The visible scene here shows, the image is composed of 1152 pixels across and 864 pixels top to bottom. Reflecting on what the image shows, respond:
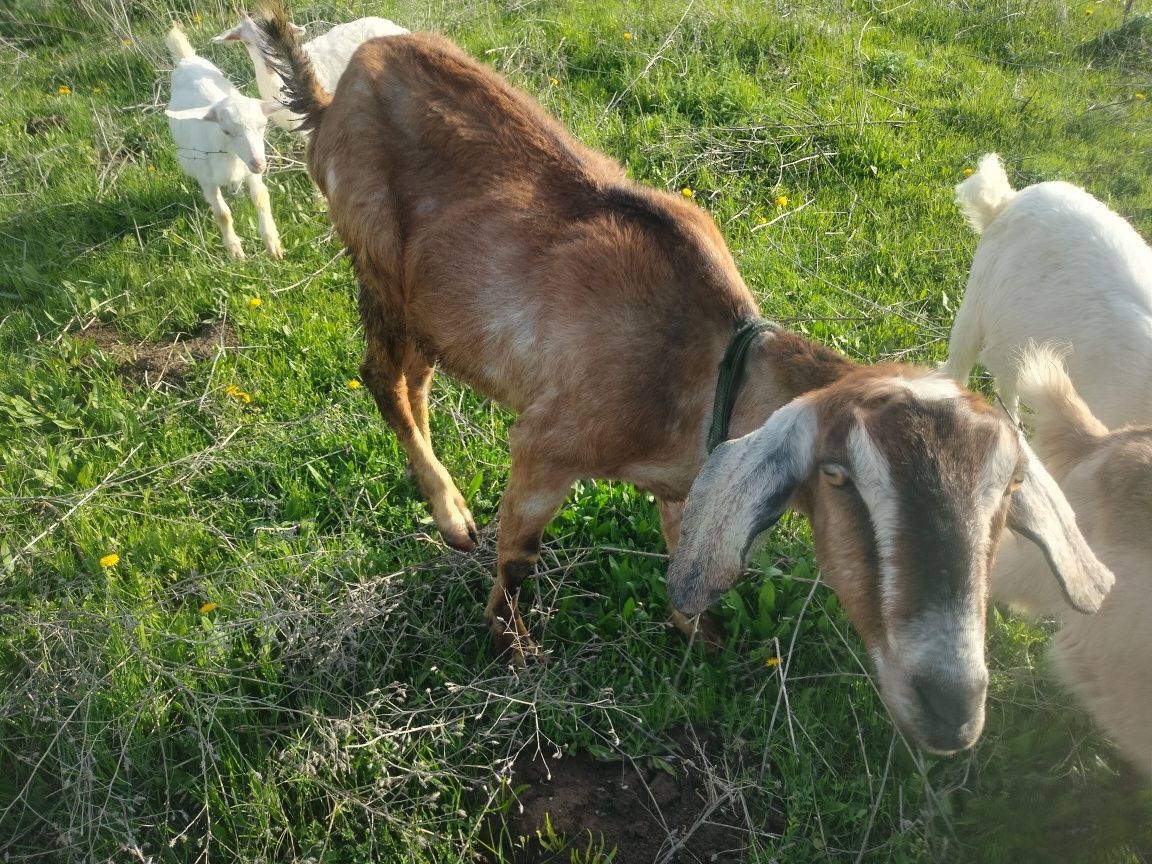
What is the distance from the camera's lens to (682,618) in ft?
10.3

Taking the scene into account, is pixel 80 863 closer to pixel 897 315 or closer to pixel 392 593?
pixel 392 593

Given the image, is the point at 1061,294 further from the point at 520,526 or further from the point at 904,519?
the point at 520,526

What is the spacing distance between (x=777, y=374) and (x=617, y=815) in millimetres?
1399

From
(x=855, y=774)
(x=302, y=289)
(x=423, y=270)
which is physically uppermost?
(x=423, y=270)

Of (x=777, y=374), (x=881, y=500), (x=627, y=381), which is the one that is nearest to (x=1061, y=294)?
(x=777, y=374)

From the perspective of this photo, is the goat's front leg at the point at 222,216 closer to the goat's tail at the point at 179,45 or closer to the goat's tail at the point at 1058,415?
the goat's tail at the point at 179,45

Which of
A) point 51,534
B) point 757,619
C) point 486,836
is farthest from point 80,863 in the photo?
point 757,619

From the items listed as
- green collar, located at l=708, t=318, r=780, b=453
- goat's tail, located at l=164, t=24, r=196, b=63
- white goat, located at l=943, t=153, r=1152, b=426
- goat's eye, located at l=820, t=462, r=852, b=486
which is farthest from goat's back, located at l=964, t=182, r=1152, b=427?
goat's tail, located at l=164, t=24, r=196, b=63

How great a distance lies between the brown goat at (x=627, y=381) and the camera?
1.88 m

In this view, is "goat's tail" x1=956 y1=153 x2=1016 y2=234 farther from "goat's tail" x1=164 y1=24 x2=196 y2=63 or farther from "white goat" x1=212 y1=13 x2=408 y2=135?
"goat's tail" x1=164 y1=24 x2=196 y2=63

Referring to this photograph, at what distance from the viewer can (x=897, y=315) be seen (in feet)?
14.3

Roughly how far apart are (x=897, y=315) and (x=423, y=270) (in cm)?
245

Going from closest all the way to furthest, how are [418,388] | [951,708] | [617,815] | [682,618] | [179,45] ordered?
[951,708] < [617,815] < [682,618] < [418,388] < [179,45]

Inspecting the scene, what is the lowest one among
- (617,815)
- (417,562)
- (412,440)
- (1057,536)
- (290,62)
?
(617,815)
